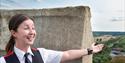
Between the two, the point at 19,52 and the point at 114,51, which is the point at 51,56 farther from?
the point at 114,51

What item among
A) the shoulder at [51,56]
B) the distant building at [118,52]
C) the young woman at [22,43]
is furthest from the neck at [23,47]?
the distant building at [118,52]

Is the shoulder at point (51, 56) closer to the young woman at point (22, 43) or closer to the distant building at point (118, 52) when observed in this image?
the young woman at point (22, 43)

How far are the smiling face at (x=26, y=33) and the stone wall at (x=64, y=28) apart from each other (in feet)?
1.65

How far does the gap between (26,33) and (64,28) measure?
565 millimetres

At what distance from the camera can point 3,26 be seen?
279 centimetres

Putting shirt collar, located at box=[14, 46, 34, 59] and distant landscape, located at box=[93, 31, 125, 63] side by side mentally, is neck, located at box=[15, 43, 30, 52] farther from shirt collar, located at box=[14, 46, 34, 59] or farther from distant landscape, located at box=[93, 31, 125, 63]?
distant landscape, located at box=[93, 31, 125, 63]

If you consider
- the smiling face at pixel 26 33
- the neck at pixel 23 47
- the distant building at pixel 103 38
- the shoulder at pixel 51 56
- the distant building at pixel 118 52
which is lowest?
the distant building at pixel 118 52

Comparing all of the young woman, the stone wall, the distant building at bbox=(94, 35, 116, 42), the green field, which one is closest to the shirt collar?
the young woman

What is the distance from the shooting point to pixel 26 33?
1.80 m

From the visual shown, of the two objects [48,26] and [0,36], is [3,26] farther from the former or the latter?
[48,26]

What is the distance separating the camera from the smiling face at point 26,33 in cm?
180

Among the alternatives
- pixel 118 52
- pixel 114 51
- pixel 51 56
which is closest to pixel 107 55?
pixel 114 51

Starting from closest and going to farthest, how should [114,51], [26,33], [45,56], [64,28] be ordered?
[26,33] → [45,56] → [64,28] → [114,51]

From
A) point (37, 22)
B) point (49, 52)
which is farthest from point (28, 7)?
point (49, 52)
